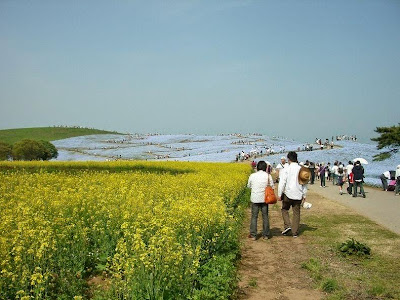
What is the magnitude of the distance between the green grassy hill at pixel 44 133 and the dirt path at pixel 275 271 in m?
77.5

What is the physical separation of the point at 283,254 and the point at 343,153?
42901mm

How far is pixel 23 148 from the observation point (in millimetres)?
56125

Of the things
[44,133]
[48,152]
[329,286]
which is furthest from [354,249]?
[44,133]

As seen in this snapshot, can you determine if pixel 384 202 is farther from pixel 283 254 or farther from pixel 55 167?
pixel 55 167

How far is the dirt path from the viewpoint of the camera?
6934 mm

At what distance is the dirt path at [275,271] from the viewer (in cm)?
693

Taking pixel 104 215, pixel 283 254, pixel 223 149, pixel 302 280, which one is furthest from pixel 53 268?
pixel 223 149

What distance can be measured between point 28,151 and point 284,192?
52.3 metres

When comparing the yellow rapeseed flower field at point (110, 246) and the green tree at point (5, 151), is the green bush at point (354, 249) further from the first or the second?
the green tree at point (5, 151)

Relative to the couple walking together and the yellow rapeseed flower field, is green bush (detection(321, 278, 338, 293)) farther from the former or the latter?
the couple walking together

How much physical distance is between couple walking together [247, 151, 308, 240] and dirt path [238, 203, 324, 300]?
367mm

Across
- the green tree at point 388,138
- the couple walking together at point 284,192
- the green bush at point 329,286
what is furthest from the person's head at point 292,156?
the green tree at point 388,138

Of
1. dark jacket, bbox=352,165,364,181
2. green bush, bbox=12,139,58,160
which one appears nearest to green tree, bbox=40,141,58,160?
green bush, bbox=12,139,58,160

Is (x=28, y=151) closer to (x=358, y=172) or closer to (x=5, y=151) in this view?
(x=5, y=151)
